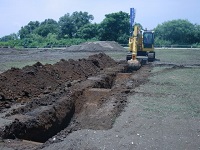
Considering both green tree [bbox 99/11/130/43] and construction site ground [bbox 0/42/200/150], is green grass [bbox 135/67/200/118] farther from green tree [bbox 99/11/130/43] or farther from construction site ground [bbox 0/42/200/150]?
green tree [bbox 99/11/130/43]

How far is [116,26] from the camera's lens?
59031 millimetres

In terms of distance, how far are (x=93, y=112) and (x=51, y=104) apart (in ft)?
5.36

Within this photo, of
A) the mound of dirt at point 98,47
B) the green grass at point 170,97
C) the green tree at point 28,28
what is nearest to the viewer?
the green grass at point 170,97

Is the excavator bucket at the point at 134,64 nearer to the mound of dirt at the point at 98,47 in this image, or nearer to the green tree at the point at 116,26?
the mound of dirt at the point at 98,47

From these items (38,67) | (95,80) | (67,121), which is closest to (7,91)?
(67,121)

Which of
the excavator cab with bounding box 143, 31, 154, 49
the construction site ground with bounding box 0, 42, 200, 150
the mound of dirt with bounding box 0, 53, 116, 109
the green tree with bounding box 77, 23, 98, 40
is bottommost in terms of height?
the construction site ground with bounding box 0, 42, 200, 150

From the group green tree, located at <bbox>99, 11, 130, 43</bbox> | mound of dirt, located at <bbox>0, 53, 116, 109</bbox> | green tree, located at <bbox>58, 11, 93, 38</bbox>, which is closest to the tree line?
green tree, located at <bbox>99, 11, 130, 43</bbox>

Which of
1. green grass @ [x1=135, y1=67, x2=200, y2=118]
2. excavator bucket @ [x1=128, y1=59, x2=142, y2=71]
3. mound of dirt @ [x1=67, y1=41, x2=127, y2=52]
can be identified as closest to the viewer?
green grass @ [x1=135, y1=67, x2=200, y2=118]

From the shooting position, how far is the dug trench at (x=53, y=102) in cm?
895

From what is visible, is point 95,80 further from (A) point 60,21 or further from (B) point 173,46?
(A) point 60,21

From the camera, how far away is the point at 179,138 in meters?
7.72

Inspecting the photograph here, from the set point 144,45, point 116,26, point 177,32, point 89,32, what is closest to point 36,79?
point 144,45

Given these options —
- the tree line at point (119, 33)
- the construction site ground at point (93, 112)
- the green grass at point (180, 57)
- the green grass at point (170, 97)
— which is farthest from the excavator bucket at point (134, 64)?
the tree line at point (119, 33)

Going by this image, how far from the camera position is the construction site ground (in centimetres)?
757
